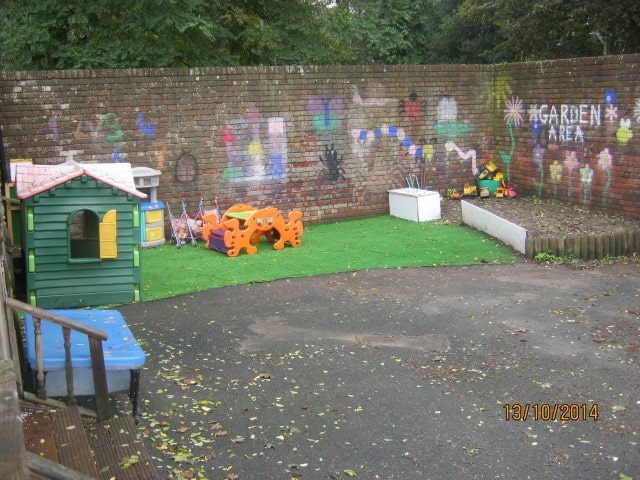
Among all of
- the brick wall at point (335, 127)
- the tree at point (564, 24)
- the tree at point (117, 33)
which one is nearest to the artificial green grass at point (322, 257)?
the brick wall at point (335, 127)

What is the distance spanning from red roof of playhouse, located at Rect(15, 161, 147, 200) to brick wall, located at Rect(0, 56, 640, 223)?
264cm

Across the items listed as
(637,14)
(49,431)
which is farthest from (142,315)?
(637,14)

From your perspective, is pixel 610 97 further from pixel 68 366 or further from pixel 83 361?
pixel 68 366

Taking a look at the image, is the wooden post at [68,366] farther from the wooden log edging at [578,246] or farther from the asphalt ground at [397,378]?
the wooden log edging at [578,246]

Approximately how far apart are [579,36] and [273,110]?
38.0ft

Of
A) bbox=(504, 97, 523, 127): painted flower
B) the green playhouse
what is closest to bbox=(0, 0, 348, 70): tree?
bbox=(504, 97, 523, 127): painted flower

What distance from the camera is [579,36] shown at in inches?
798

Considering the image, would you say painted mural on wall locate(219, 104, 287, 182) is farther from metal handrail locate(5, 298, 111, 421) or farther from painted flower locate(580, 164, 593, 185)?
metal handrail locate(5, 298, 111, 421)

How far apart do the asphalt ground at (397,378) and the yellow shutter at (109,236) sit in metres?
0.73

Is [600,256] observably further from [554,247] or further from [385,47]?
[385,47]

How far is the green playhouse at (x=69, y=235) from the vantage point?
8.18m

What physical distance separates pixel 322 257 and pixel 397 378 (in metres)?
4.65
